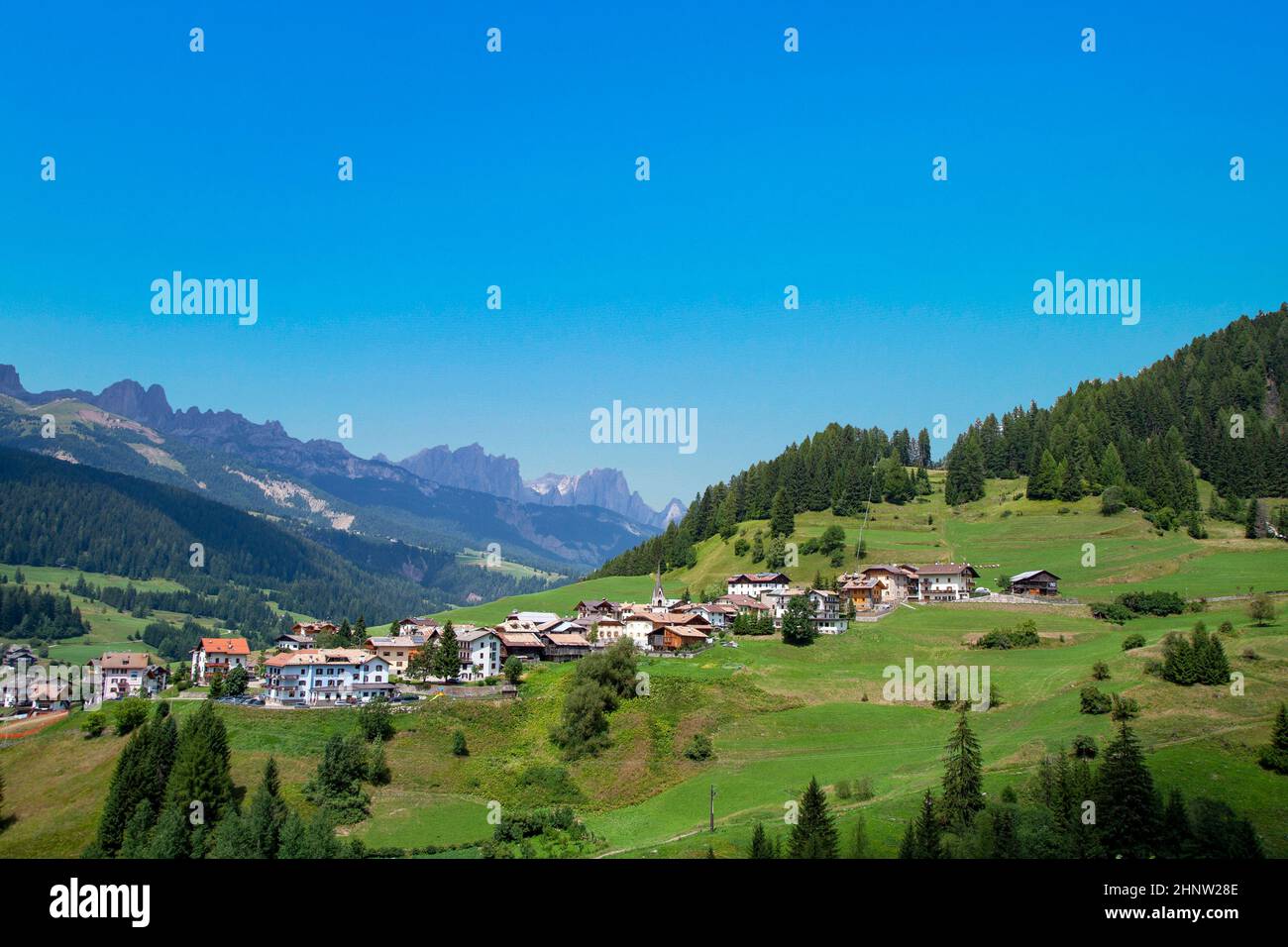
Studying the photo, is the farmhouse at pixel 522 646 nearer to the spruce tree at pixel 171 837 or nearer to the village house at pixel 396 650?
the village house at pixel 396 650

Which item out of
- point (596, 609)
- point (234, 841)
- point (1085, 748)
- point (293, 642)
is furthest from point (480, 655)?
point (1085, 748)

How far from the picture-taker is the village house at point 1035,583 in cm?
10994

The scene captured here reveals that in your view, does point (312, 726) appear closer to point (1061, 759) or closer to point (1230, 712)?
point (1061, 759)

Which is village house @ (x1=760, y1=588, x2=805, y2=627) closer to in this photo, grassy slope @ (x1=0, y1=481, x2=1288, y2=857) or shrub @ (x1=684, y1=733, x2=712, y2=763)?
grassy slope @ (x1=0, y1=481, x2=1288, y2=857)

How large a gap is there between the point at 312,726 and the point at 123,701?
1705cm

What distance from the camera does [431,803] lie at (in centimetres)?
6850

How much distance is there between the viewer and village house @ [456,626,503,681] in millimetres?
99875

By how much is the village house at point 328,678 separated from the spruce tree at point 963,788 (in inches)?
2122

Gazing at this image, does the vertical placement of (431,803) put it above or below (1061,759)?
below

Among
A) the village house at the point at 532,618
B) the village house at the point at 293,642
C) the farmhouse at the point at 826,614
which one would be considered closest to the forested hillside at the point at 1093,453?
the village house at the point at 532,618

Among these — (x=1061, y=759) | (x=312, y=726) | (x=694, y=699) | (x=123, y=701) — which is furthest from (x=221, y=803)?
(x=1061, y=759)

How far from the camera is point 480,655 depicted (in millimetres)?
100312

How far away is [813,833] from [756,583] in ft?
268

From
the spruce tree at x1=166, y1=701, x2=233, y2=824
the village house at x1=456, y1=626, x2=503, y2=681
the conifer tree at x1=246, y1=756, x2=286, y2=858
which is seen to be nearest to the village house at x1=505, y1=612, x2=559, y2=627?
the village house at x1=456, y1=626, x2=503, y2=681
